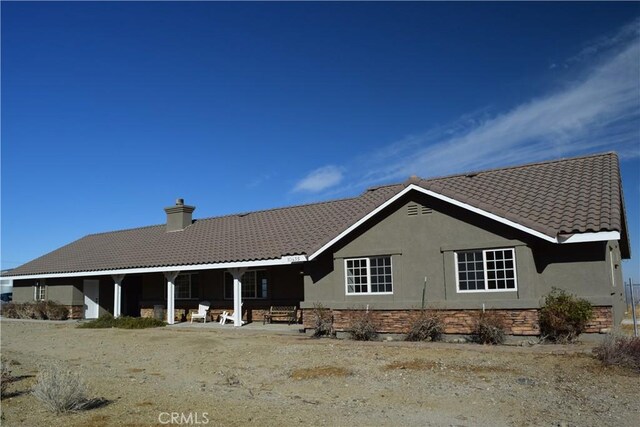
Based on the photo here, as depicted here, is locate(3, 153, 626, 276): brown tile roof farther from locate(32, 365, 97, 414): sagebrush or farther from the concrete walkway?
locate(32, 365, 97, 414): sagebrush

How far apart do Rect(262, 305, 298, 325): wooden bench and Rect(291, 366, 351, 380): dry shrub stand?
10408 mm

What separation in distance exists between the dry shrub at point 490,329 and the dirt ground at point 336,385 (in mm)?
536

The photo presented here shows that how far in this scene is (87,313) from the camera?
3027 centimetres

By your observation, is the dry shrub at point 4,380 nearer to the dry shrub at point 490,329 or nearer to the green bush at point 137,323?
the dry shrub at point 490,329

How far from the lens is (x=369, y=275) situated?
17.5 meters

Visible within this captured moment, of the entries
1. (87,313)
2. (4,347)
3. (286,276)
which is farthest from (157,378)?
(87,313)

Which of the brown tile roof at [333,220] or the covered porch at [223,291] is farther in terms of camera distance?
the covered porch at [223,291]

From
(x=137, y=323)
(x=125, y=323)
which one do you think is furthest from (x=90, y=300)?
(x=137, y=323)

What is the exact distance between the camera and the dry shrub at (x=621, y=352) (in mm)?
10445

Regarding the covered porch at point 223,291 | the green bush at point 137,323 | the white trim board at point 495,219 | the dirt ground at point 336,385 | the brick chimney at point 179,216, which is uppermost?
the brick chimney at point 179,216

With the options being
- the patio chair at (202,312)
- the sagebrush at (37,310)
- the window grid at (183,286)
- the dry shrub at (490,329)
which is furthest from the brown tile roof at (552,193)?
the sagebrush at (37,310)

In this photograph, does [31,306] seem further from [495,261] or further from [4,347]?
[495,261]

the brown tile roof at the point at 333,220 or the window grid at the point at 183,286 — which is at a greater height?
the brown tile roof at the point at 333,220

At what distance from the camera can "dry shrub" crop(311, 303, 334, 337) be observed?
17.6 m
